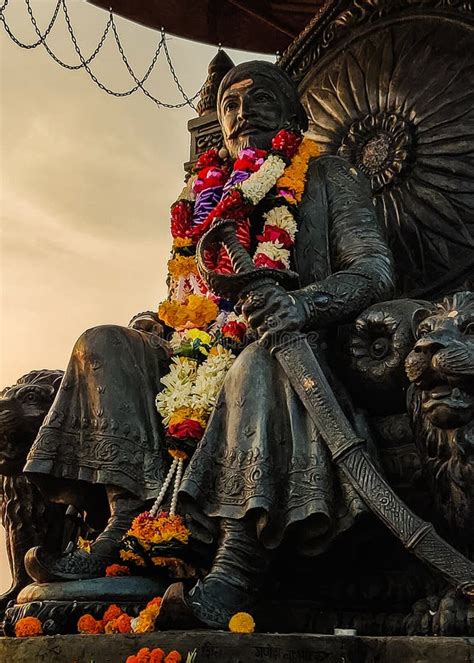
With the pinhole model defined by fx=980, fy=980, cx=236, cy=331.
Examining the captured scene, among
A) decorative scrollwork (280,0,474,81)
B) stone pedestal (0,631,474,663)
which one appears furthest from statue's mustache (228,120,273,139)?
stone pedestal (0,631,474,663)

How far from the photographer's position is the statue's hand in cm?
342

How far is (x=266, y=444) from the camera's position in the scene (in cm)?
321

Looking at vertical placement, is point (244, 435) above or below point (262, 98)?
below

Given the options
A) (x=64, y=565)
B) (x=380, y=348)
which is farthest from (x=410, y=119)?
(x=64, y=565)

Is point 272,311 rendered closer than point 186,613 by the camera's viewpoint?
No

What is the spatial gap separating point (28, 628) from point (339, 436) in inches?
44.4

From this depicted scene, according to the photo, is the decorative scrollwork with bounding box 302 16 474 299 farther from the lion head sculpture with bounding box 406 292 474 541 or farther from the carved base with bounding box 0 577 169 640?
the carved base with bounding box 0 577 169 640

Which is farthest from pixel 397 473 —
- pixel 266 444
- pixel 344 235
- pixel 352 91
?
pixel 352 91

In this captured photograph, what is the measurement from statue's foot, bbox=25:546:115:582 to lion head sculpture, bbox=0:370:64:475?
103cm

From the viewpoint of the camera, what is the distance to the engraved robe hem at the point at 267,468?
3105 mm

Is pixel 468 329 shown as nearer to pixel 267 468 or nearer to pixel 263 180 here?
pixel 267 468

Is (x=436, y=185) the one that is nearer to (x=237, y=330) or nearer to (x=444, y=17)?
(x=444, y=17)

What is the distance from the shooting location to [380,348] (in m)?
3.48

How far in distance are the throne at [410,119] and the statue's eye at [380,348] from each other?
150 cm
